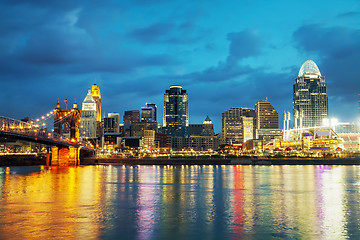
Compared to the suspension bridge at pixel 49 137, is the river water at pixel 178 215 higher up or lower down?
lower down

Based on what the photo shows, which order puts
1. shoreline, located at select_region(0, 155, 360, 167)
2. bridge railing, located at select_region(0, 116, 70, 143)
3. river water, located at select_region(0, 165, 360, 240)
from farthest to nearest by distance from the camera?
shoreline, located at select_region(0, 155, 360, 167)
bridge railing, located at select_region(0, 116, 70, 143)
river water, located at select_region(0, 165, 360, 240)

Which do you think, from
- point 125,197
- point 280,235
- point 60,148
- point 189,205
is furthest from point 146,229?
point 60,148

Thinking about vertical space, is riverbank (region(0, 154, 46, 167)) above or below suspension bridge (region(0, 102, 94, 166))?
below

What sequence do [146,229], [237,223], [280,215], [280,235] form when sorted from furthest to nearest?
[280,215], [237,223], [146,229], [280,235]

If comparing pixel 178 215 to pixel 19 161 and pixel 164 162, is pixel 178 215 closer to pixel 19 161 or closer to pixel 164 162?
pixel 164 162

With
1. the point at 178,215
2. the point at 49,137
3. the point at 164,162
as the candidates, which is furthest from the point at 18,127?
the point at 164,162

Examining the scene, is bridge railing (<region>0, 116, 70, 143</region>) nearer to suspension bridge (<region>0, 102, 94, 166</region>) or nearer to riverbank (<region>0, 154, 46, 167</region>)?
suspension bridge (<region>0, 102, 94, 166</region>)

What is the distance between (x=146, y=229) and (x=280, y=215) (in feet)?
32.4

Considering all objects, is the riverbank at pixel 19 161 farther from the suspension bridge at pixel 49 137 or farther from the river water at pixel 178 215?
the river water at pixel 178 215

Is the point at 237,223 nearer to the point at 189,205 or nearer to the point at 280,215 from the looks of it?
the point at 280,215

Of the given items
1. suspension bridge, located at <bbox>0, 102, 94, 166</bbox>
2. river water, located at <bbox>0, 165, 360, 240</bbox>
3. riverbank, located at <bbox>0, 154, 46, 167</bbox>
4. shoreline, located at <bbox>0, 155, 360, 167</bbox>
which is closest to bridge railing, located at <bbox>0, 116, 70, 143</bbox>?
suspension bridge, located at <bbox>0, 102, 94, 166</bbox>

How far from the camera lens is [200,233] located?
20688 millimetres

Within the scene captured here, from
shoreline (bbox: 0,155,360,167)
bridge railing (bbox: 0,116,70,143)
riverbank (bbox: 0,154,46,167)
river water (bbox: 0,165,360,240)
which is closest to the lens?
river water (bbox: 0,165,360,240)

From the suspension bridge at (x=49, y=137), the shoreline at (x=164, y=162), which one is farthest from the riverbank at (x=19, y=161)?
the suspension bridge at (x=49, y=137)
